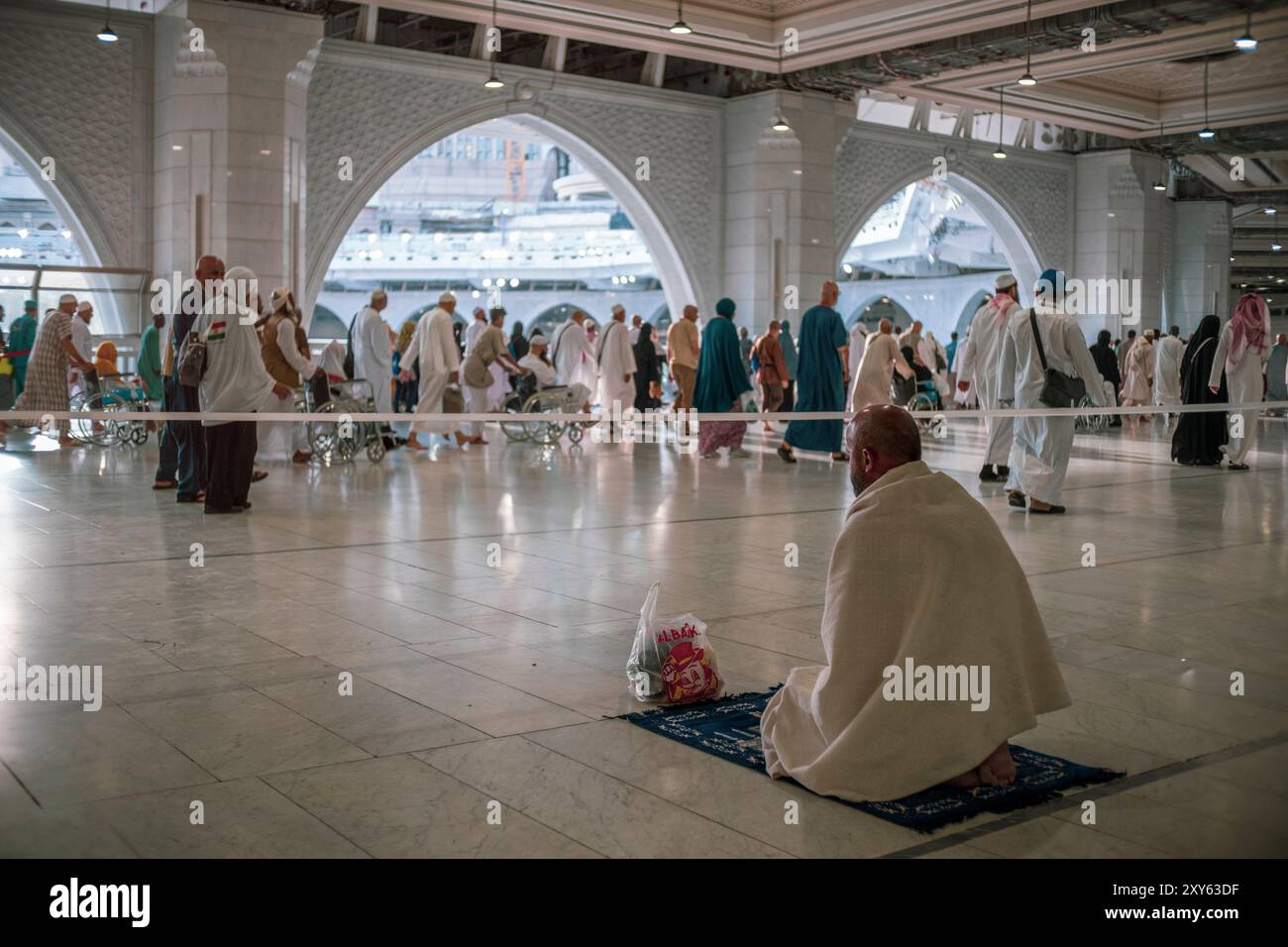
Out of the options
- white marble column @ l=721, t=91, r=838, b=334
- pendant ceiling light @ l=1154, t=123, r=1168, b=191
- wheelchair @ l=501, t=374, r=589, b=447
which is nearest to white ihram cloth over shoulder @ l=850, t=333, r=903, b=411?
wheelchair @ l=501, t=374, r=589, b=447

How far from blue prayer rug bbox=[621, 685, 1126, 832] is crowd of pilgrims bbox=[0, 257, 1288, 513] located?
289cm

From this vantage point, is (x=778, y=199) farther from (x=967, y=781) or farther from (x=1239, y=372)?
(x=967, y=781)

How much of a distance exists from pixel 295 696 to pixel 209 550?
7.87 ft

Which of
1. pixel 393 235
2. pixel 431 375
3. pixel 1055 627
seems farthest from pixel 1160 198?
pixel 393 235

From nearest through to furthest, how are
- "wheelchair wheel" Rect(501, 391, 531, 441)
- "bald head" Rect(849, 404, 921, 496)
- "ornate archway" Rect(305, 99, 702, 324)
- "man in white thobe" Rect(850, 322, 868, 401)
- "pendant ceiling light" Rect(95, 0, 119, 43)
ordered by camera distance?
"bald head" Rect(849, 404, 921, 496) < "pendant ceiling light" Rect(95, 0, 119, 43) < "wheelchair wheel" Rect(501, 391, 531, 441) < "ornate archway" Rect(305, 99, 702, 324) < "man in white thobe" Rect(850, 322, 868, 401)

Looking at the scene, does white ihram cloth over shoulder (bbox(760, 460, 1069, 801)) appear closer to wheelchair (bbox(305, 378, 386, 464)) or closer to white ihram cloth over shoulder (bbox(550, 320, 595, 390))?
wheelchair (bbox(305, 378, 386, 464))

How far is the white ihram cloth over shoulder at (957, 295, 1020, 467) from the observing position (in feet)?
27.4

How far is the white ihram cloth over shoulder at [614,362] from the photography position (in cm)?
1312

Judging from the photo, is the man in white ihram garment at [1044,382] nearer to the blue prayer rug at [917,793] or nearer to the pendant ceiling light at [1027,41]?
the blue prayer rug at [917,793]

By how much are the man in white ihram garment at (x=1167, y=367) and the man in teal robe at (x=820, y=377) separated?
5.40m

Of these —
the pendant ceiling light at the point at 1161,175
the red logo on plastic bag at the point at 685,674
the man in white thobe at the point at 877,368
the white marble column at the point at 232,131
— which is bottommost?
the red logo on plastic bag at the point at 685,674

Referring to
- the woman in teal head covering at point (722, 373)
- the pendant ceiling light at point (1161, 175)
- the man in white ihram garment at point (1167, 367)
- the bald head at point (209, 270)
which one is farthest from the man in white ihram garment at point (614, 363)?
the pendant ceiling light at point (1161, 175)
